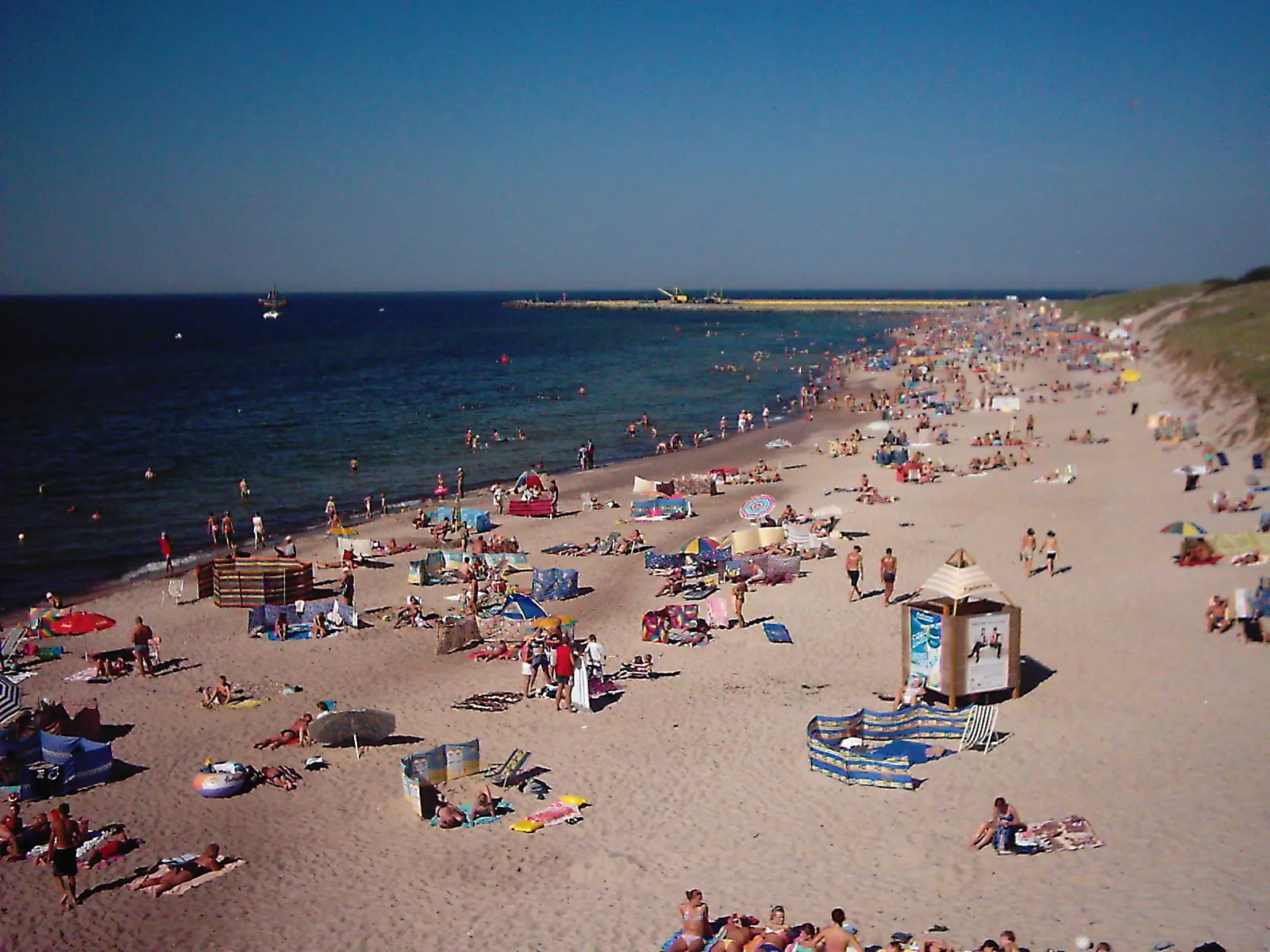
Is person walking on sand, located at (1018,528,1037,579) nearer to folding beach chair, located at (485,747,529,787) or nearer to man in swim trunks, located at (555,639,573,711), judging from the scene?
man in swim trunks, located at (555,639,573,711)

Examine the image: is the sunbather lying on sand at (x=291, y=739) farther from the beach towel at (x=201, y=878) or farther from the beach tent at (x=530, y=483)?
the beach tent at (x=530, y=483)

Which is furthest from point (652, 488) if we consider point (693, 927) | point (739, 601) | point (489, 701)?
point (693, 927)

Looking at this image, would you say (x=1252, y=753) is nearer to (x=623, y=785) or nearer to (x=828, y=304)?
(x=623, y=785)

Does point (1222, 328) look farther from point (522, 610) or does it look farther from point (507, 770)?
point (507, 770)

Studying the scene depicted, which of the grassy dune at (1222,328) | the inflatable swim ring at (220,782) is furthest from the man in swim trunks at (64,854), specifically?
the grassy dune at (1222,328)

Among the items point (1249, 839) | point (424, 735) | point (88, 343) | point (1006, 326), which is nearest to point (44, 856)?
point (424, 735)

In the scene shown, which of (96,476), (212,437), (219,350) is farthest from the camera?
(219,350)

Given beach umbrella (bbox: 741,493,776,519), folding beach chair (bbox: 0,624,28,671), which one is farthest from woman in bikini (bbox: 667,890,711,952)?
A: beach umbrella (bbox: 741,493,776,519)
